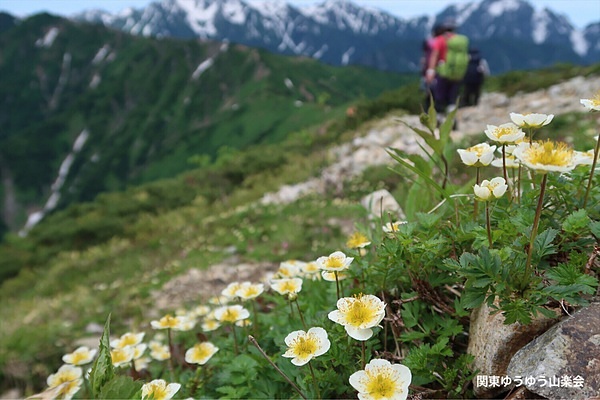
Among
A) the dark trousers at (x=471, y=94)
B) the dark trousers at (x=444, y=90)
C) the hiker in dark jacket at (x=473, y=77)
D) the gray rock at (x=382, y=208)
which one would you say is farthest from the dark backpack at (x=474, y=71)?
the gray rock at (x=382, y=208)

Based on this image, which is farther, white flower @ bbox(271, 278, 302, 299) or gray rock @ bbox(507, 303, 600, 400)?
white flower @ bbox(271, 278, 302, 299)

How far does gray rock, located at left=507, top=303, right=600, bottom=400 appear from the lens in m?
1.31

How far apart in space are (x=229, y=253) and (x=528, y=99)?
42.5 feet

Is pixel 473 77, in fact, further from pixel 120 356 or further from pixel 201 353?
pixel 120 356

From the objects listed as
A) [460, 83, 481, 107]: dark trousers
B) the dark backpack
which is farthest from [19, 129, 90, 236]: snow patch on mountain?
the dark backpack

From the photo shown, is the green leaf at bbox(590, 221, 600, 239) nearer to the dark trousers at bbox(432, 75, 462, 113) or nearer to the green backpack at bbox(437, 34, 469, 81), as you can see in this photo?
the green backpack at bbox(437, 34, 469, 81)

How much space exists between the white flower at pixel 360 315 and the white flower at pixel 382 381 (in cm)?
11

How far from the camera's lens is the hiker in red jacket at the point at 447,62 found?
9.40 meters

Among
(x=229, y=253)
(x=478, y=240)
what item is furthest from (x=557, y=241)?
(x=229, y=253)

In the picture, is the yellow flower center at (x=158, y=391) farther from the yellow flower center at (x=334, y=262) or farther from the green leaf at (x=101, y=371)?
the yellow flower center at (x=334, y=262)

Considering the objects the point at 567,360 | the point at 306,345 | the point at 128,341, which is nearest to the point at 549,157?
the point at 567,360

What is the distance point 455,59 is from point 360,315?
30.8 feet

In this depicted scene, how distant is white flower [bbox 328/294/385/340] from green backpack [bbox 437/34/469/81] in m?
9.29

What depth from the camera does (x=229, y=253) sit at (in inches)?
313
